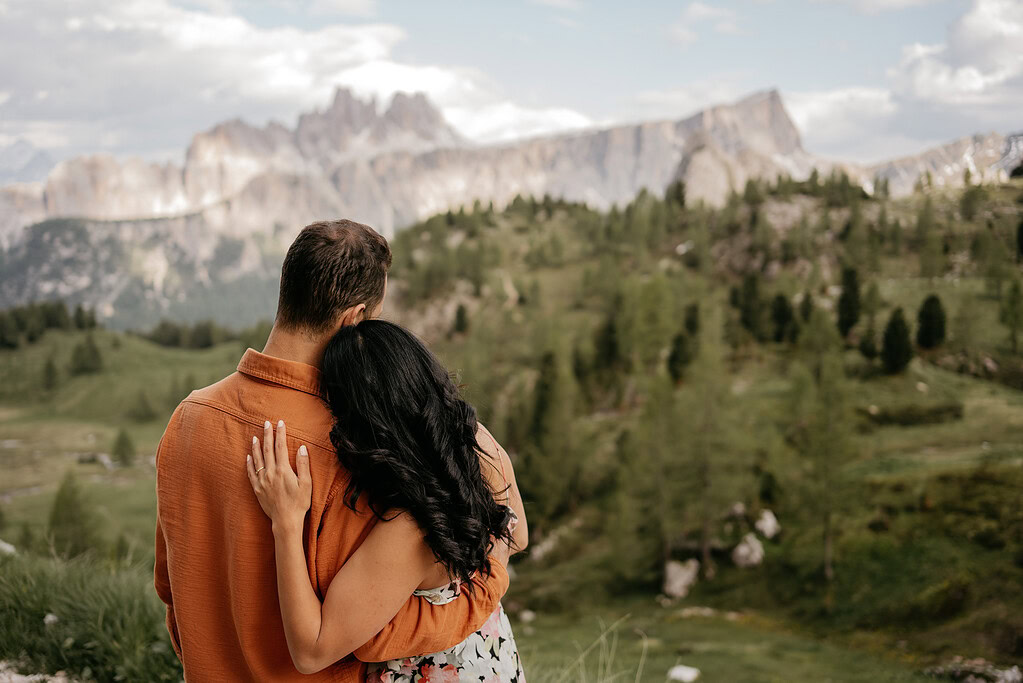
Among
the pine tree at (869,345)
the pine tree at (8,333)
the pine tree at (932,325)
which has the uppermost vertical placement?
the pine tree at (932,325)

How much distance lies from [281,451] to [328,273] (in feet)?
2.20

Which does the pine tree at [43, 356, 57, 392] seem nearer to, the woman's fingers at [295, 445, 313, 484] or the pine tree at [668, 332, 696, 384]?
the pine tree at [668, 332, 696, 384]

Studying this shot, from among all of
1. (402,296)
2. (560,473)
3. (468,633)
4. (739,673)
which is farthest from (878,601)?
(402,296)

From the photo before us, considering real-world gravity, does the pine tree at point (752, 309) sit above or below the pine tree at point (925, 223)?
below

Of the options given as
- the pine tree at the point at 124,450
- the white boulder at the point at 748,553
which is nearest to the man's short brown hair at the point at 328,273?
the white boulder at the point at 748,553

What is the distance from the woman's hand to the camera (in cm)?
247

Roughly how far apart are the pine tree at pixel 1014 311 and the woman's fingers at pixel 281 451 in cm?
5063

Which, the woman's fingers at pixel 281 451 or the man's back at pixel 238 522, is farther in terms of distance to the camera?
the man's back at pixel 238 522

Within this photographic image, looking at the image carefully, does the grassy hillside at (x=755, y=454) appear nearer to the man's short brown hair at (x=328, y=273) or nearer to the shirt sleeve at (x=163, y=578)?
the man's short brown hair at (x=328, y=273)

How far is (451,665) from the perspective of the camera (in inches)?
109

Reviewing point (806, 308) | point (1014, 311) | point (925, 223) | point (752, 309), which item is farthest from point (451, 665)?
point (925, 223)

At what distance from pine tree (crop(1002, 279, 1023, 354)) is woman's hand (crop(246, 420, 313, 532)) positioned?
166 feet

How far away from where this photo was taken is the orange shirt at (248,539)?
8.49 ft

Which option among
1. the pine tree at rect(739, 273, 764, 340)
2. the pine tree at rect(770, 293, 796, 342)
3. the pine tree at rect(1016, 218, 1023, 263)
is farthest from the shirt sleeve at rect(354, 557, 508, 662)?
the pine tree at rect(739, 273, 764, 340)
